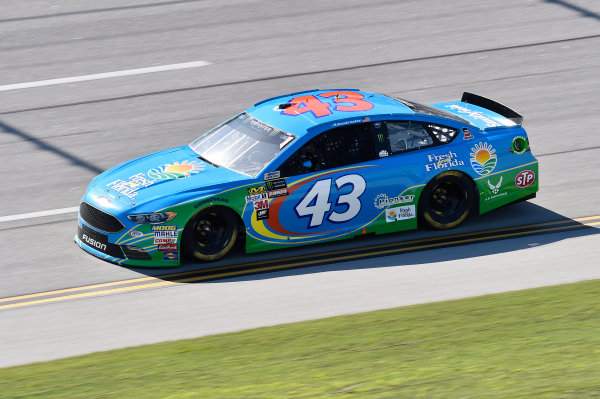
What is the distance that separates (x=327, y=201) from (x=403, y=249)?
110 centimetres

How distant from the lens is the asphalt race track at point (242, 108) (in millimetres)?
9789

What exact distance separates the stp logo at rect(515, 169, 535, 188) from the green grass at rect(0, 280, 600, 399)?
2730 millimetres

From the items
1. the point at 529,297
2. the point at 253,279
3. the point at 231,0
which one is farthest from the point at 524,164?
the point at 231,0

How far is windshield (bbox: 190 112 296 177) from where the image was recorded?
10750 mm

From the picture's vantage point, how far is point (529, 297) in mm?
9328

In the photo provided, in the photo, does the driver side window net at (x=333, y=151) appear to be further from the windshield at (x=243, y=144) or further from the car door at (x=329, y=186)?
the windshield at (x=243, y=144)

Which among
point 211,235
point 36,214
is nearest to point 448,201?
point 211,235

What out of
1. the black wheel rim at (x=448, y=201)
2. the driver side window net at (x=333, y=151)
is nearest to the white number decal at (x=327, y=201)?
the driver side window net at (x=333, y=151)

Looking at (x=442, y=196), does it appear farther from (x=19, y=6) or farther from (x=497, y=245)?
(x=19, y=6)

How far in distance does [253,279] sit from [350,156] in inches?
70.6

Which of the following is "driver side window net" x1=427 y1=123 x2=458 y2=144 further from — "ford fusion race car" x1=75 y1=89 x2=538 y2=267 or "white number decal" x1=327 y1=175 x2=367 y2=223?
"white number decal" x1=327 y1=175 x2=367 y2=223

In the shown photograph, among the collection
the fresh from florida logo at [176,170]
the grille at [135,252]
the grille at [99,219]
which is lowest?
the grille at [135,252]

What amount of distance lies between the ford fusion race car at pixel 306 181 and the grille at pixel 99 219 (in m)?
0.02

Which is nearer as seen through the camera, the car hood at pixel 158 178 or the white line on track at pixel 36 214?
the car hood at pixel 158 178
